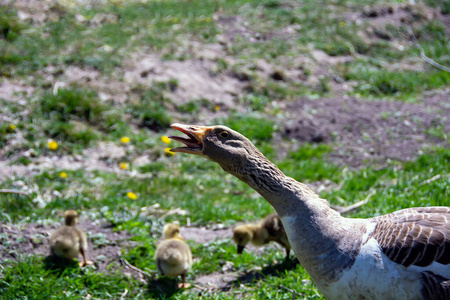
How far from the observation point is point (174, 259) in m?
5.64

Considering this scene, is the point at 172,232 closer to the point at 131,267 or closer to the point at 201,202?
the point at 131,267

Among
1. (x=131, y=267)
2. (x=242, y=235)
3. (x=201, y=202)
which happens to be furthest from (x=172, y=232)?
(x=201, y=202)

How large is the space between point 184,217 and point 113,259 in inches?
59.9

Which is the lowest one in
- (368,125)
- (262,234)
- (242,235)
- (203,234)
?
(368,125)

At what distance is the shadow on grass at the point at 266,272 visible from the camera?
232 inches

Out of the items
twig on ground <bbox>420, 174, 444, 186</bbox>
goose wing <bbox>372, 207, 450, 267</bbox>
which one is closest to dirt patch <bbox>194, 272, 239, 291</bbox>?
goose wing <bbox>372, 207, 450, 267</bbox>

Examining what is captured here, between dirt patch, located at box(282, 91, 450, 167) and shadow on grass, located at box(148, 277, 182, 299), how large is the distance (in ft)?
14.4

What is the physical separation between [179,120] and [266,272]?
524cm

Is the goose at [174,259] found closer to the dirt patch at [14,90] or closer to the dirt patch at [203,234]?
the dirt patch at [203,234]

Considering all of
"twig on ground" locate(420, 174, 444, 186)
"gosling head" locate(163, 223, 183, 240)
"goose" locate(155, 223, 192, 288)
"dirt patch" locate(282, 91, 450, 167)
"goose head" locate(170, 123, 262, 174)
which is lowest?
"dirt patch" locate(282, 91, 450, 167)

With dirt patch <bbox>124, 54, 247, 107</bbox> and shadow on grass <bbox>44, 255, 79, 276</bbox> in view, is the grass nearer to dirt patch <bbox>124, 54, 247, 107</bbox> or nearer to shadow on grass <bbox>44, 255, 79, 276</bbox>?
shadow on grass <bbox>44, 255, 79, 276</bbox>

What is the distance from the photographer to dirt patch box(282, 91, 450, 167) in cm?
920

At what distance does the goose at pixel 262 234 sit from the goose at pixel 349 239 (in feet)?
6.79

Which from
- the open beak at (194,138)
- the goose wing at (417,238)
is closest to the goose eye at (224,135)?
the open beak at (194,138)
